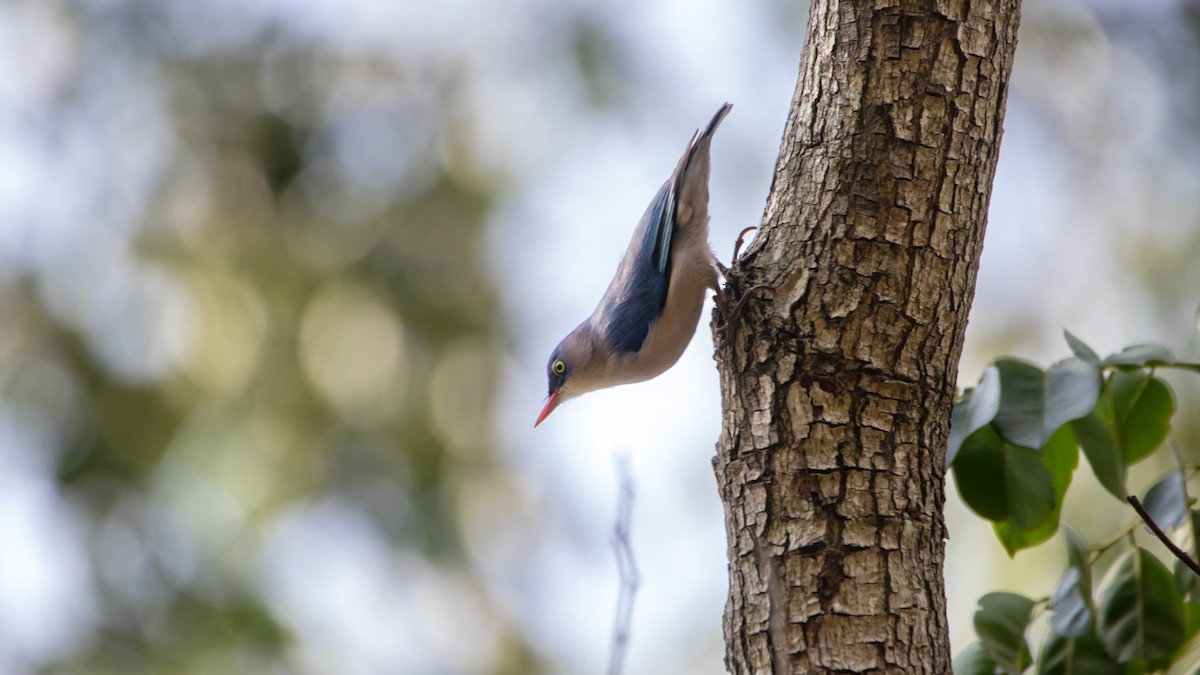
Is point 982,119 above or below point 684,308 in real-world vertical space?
below

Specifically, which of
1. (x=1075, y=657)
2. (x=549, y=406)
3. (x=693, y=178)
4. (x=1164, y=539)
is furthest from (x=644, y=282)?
(x=1164, y=539)

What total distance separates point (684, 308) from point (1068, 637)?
1609 mm

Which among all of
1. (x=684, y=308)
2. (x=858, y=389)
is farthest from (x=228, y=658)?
(x=858, y=389)

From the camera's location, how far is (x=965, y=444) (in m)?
2.02

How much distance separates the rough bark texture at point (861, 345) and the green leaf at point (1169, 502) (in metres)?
0.44

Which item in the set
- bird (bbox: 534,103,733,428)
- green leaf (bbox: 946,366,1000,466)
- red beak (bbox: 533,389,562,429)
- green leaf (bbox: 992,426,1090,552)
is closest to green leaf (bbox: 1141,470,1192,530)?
green leaf (bbox: 992,426,1090,552)

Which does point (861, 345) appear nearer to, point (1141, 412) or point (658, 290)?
point (1141, 412)

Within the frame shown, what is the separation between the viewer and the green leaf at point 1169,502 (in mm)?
1945

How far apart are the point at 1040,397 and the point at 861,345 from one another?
330 millimetres

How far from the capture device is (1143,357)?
1.95 meters

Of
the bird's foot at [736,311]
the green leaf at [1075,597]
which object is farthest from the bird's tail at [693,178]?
the green leaf at [1075,597]

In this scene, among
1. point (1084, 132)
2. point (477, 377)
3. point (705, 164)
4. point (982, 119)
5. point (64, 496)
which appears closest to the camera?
point (982, 119)

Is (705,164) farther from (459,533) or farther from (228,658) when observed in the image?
(228,658)

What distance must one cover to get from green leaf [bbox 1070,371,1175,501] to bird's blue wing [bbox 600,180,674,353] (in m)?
1.56
